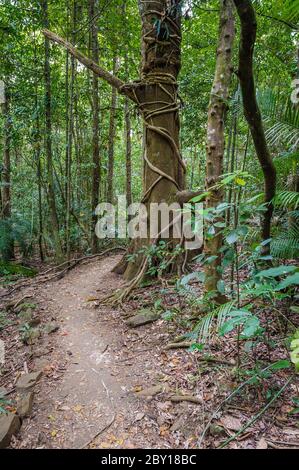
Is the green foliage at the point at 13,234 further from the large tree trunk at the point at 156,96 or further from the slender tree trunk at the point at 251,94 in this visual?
the slender tree trunk at the point at 251,94

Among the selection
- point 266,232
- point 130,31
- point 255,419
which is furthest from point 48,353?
point 130,31

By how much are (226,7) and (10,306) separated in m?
4.92

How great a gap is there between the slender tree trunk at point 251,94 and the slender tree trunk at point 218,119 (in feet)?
1.61

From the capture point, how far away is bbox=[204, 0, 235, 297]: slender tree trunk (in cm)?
286

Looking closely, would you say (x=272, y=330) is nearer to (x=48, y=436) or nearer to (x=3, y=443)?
(x=48, y=436)

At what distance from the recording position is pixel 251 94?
2049mm

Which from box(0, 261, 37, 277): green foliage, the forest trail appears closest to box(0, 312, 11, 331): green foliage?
the forest trail

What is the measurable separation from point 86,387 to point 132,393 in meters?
0.45

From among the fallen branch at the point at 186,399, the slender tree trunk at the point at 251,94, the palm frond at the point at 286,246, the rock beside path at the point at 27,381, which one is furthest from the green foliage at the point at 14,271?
the slender tree trunk at the point at 251,94

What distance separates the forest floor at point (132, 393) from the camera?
79.1 inches

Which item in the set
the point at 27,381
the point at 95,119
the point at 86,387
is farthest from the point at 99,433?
the point at 95,119

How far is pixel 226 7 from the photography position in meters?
2.83

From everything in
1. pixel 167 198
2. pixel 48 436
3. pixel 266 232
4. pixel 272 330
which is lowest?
pixel 48 436
